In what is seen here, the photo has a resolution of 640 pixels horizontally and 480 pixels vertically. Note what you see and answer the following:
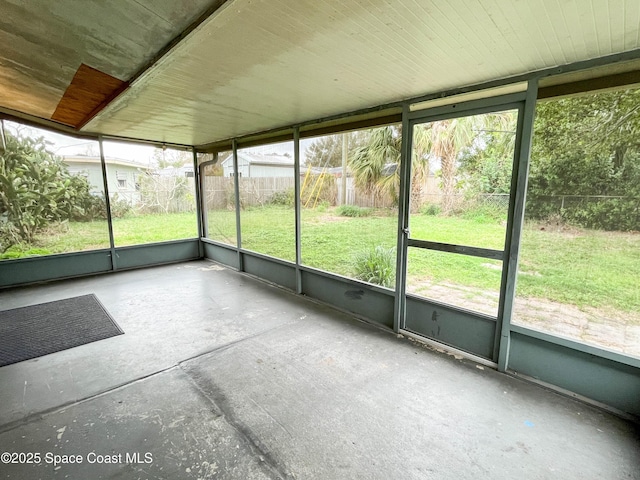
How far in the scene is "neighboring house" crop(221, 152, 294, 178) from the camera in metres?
5.58

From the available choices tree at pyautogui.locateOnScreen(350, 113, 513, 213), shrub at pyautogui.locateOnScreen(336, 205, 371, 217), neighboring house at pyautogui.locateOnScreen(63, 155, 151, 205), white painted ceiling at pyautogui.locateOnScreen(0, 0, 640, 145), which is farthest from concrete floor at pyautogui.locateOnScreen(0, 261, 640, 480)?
neighboring house at pyautogui.locateOnScreen(63, 155, 151, 205)

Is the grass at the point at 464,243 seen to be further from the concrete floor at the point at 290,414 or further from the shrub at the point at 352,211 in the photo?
the concrete floor at the point at 290,414

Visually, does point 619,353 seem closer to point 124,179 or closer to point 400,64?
point 400,64

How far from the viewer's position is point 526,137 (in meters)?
2.16

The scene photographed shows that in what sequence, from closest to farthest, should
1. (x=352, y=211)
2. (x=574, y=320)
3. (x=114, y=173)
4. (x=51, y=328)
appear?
1. (x=574, y=320)
2. (x=51, y=328)
3. (x=352, y=211)
4. (x=114, y=173)

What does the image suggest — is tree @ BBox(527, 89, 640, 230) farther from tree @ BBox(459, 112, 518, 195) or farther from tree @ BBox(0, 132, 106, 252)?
tree @ BBox(0, 132, 106, 252)

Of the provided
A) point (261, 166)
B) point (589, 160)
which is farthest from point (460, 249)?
point (261, 166)

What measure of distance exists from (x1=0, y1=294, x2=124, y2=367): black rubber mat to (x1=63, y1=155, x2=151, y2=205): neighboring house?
7.29ft

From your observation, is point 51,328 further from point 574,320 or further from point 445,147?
point 574,320

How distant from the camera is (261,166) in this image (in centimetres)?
601

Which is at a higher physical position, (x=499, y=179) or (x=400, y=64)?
(x=400, y=64)

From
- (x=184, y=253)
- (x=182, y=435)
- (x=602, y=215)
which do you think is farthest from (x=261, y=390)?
(x=184, y=253)

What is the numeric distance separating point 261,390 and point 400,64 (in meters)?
2.54

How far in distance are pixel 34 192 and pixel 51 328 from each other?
9.17 feet
